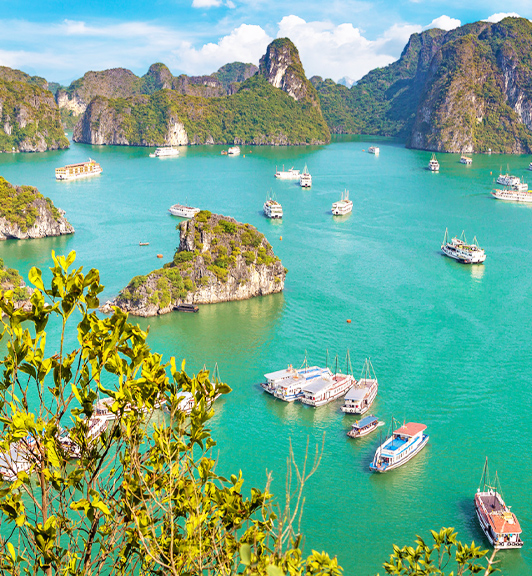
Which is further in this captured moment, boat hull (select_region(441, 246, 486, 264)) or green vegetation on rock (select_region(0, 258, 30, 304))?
boat hull (select_region(441, 246, 486, 264))

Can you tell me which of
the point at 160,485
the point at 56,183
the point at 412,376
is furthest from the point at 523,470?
the point at 56,183

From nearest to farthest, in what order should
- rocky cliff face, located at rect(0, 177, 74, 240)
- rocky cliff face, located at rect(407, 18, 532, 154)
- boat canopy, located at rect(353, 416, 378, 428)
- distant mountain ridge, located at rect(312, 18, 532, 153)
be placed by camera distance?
boat canopy, located at rect(353, 416, 378, 428) → rocky cliff face, located at rect(0, 177, 74, 240) → rocky cliff face, located at rect(407, 18, 532, 154) → distant mountain ridge, located at rect(312, 18, 532, 153)

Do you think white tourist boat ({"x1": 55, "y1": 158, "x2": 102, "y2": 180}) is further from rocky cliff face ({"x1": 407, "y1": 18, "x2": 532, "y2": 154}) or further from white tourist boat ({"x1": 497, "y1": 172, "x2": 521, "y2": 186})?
rocky cliff face ({"x1": 407, "y1": 18, "x2": 532, "y2": 154})

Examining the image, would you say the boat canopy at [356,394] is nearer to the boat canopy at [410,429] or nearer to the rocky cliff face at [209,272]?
the boat canopy at [410,429]

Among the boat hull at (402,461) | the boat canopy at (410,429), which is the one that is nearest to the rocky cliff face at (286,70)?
the boat canopy at (410,429)

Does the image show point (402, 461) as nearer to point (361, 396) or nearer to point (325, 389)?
point (361, 396)

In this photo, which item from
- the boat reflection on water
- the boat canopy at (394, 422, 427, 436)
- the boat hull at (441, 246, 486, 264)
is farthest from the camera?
the boat hull at (441, 246, 486, 264)

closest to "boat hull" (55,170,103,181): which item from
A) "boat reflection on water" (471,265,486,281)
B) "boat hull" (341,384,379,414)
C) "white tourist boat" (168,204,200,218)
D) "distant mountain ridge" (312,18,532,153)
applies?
"white tourist boat" (168,204,200,218)

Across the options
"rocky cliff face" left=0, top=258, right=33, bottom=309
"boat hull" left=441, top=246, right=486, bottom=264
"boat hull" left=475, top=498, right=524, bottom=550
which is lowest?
"boat hull" left=475, top=498, right=524, bottom=550
